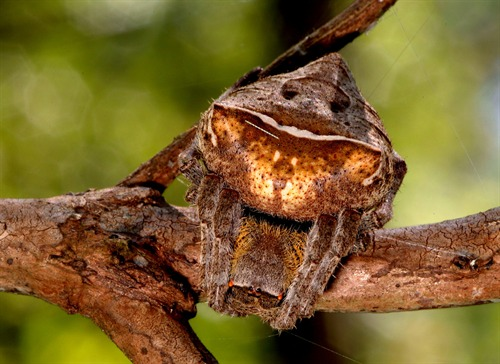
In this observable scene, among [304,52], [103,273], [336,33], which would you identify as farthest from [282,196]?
[336,33]

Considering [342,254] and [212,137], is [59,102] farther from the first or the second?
[342,254]

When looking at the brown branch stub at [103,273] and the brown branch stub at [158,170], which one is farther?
the brown branch stub at [158,170]

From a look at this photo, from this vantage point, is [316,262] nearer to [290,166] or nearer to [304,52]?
[290,166]

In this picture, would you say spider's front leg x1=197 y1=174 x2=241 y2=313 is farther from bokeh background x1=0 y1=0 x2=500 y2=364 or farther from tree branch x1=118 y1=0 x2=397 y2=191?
bokeh background x1=0 y1=0 x2=500 y2=364

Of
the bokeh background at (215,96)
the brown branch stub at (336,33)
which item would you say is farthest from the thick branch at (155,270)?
the bokeh background at (215,96)

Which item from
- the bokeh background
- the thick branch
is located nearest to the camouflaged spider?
the thick branch

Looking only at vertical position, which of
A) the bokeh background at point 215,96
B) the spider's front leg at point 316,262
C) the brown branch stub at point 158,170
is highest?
the bokeh background at point 215,96

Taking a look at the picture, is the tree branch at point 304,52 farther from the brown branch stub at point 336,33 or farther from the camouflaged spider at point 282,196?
the camouflaged spider at point 282,196
